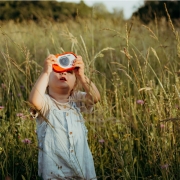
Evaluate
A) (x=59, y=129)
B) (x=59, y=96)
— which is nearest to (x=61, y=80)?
(x=59, y=96)

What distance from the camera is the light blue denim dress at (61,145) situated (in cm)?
199

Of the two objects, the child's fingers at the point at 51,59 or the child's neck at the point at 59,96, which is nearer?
the child's fingers at the point at 51,59

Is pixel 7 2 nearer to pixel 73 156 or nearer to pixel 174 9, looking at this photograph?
pixel 174 9

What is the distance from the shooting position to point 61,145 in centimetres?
197

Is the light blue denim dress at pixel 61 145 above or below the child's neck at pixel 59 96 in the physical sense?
below

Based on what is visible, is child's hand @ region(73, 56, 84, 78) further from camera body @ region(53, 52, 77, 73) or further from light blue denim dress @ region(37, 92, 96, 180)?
light blue denim dress @ region(37, 92, 96, 180)

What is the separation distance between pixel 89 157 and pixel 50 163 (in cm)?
19

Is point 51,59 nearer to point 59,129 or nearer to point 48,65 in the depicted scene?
point 48,65

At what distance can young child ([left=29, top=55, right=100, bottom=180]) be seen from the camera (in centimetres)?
197

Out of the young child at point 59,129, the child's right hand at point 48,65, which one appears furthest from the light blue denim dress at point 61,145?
the child's right hand at point 48,65

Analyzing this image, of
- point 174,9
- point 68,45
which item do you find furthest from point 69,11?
point 68,45

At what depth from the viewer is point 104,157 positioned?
8.05ft

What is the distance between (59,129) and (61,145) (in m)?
0.09

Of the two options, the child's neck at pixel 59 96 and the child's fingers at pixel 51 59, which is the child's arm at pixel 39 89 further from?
the child's neck at pixel 59 96
